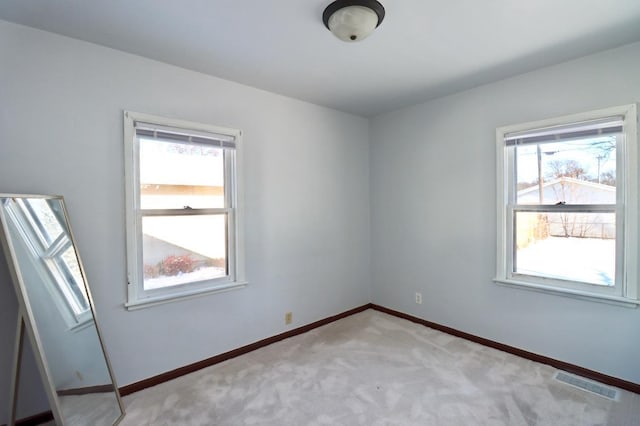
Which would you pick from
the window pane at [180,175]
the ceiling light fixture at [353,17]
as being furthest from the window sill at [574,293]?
the window pane at [180,175]

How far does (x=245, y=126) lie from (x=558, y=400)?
3226 mm

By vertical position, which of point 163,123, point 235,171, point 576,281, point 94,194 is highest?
point 163,123

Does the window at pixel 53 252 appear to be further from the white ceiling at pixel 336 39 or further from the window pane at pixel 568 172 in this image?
the window pane at pixel 568 172

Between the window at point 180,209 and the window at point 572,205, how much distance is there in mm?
2531

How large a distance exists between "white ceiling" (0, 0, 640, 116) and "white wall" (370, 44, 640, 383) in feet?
0.86

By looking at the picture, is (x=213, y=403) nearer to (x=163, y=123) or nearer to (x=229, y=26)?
(x=163, y=123)

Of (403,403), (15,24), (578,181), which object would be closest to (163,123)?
(15,24)

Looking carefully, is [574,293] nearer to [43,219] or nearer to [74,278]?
[74,278]

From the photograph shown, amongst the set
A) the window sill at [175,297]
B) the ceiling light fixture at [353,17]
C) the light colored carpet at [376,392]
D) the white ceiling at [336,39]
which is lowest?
the light colored carpet at [376,392]

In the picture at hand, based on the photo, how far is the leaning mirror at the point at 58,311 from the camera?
5.18ft

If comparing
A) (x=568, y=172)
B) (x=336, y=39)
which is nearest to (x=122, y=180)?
(x=336, y=39)

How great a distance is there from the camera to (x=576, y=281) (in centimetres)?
244

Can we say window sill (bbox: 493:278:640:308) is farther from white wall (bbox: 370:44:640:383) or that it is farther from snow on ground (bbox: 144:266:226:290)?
snow on ground (bbox: 144:266:226:290)

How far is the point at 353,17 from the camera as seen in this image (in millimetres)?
1680
